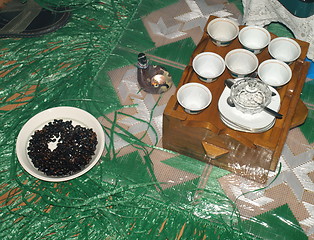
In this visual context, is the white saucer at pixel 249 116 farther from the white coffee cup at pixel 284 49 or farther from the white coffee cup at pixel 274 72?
the white coffee cup at pixel 284 49

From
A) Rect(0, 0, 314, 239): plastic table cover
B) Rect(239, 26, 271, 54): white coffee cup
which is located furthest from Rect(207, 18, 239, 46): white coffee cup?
Rect(0, 0, 314, 239): plastic table cover

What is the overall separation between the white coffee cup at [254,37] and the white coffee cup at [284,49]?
3 cm

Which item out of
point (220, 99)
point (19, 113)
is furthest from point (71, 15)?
point (220, 99)

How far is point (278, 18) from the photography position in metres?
1.73

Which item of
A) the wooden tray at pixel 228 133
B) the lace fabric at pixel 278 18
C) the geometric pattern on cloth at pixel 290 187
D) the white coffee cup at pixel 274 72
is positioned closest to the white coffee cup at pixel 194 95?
the wooden tray at pixel 228 133

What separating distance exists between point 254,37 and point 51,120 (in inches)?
31.4

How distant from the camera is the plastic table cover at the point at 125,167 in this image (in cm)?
152

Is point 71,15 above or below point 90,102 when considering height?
above

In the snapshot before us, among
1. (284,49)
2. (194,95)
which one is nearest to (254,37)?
(284,49)

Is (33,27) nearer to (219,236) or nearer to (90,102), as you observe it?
(90,102)

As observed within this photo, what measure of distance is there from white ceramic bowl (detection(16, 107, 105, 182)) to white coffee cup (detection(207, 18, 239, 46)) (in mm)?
527

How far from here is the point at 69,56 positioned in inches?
75.2

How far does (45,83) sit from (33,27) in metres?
0.31

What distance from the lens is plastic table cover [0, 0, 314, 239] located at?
152 centimetres
